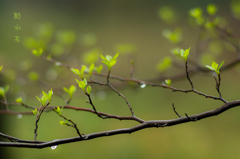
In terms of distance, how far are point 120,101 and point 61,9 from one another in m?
0.88

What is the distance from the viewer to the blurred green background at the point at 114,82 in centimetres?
107

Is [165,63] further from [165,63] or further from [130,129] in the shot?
[130,129]

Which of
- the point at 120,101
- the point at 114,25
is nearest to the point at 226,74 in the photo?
the point at 120,101

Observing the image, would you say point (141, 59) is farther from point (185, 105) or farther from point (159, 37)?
point (185, 105)

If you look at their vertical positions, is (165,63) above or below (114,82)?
below

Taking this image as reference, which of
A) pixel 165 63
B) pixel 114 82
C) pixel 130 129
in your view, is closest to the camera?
pixel 130 129

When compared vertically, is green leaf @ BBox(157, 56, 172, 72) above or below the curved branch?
above

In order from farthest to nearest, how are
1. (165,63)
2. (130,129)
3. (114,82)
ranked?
(114,82), (165,63), (130,129)

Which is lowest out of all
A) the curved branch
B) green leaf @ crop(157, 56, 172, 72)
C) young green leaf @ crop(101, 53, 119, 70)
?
the curved branch

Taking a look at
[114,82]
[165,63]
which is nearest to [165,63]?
[165,63]

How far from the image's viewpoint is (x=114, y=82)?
1.40 m

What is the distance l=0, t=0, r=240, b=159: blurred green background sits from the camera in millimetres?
1070

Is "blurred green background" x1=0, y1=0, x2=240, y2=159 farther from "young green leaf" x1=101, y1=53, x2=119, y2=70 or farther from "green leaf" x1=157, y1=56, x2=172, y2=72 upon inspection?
"young green leaf" x1=101, y1=53, x2=119, y2=70

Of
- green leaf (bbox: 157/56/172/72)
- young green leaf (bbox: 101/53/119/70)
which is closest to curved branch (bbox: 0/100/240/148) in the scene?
young green leaf (bbox: 101/53/119/70)
